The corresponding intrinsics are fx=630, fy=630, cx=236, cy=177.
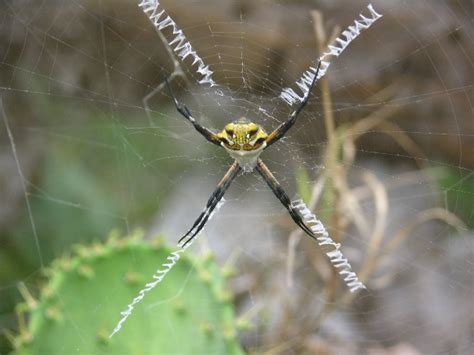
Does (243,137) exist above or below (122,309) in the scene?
above

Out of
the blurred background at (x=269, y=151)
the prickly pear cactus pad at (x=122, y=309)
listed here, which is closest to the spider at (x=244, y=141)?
the prickly pear cactus pad at (x=122, y=309)

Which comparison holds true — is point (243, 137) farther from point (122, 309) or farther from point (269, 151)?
point (269, 151)

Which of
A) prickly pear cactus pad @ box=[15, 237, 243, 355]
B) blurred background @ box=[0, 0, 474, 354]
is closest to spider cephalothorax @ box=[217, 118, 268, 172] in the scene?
prickly pear cactus pad @ box=[15, 237, 243, 355]

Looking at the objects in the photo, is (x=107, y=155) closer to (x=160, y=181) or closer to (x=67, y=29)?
(x=160, y=181)

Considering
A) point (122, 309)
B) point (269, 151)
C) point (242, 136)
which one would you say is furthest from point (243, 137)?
point (269, 151)

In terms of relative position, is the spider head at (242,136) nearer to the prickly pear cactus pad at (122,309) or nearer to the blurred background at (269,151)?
the prickly pear cactus pad at (122,309)

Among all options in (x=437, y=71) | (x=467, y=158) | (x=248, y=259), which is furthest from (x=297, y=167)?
(x=467, y=158)
